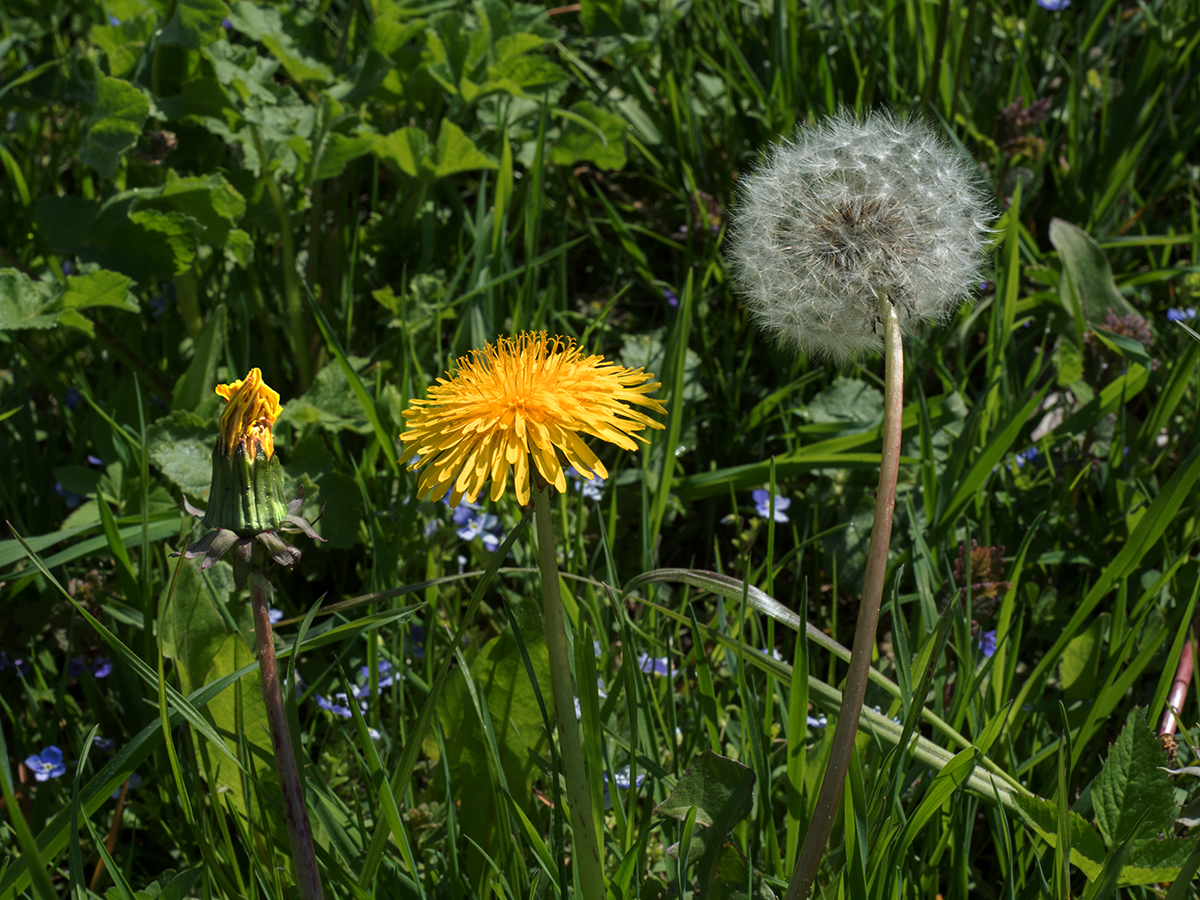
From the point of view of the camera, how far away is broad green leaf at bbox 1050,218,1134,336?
2283 mm

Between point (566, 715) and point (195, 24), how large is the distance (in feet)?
5.67

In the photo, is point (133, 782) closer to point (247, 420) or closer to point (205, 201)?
point (247, 420)

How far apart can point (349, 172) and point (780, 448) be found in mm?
1407

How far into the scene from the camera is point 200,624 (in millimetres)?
1610

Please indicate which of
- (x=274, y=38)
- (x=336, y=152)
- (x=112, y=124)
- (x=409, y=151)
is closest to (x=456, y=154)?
(x=409, y=151)

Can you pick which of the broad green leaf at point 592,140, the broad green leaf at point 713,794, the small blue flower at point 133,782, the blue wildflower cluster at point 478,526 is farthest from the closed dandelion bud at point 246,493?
the broad green leaf at point 592,140

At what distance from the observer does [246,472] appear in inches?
41.4

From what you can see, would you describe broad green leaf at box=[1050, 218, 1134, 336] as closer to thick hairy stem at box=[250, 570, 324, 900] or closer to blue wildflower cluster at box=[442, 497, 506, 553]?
blue wildflower cluster at box=[442, 497, 506, 553]

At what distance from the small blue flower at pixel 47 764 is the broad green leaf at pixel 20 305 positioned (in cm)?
79

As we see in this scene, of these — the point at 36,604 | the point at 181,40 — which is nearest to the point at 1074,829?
the point at 36,604

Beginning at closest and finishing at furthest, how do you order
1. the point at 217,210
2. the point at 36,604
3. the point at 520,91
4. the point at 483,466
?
the point at 483,466 < the point at 36,604 < the point at 217,210 < the point at 520,91

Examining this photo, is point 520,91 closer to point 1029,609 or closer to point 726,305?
point 726,305

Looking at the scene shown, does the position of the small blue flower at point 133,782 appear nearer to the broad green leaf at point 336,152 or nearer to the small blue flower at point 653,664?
the small blue flower at point 653,664

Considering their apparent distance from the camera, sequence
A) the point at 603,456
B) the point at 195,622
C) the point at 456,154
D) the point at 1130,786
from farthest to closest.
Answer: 1. the point at 603,456
2. the point at 456,154
3. the point at 195,622
4. the point at 1130,786
